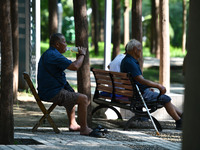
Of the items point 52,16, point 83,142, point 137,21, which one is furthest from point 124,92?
point 52,16

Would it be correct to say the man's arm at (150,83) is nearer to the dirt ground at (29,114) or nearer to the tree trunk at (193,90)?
the dirt ground at (29,114)

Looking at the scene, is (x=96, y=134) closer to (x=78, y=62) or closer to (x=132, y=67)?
(x=78, y=62)

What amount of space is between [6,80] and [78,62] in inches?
56.0

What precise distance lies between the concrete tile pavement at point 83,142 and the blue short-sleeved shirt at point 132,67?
999 millimetres

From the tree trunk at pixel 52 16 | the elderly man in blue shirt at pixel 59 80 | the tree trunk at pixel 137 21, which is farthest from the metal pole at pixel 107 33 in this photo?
the tree trunk at pixel 52 16

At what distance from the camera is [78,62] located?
8.00m

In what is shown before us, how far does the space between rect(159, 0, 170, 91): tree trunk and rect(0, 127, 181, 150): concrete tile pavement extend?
4603mm

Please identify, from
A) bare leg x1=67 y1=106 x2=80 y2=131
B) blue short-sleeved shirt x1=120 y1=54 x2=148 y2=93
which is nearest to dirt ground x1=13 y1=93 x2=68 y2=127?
bare leg x1=67 y1=106 x2=80 y2=131

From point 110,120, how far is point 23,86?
5.52 meters

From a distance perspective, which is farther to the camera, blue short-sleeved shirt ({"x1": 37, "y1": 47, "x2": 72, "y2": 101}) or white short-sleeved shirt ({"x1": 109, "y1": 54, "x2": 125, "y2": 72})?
white short-sleeved shirt ({"x1": 109, "y1": 54, "x2": 125, "y2": 72})

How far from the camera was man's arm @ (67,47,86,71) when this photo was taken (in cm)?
793

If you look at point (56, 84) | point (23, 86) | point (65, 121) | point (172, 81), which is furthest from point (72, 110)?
point (172, 81)

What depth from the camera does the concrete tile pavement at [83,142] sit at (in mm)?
6680

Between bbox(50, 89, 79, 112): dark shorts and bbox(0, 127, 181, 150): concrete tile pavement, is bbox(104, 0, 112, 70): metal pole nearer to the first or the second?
A: bbox(0, 127, 181, 150): concrete tile pavement
